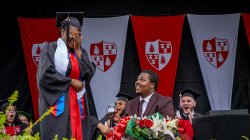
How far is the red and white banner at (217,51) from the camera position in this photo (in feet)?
33.3

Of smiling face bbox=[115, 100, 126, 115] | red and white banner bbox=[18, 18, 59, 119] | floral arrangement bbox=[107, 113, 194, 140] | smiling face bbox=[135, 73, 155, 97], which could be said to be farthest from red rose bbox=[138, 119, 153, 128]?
red and white banner bbox=[18, 18, 59, 119]

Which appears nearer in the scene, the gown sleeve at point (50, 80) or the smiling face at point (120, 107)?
the gown sleeve at point (50, 80)

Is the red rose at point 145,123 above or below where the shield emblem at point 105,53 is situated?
below

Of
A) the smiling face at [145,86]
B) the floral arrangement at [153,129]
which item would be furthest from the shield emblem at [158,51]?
the floral arrangement at [153,129]

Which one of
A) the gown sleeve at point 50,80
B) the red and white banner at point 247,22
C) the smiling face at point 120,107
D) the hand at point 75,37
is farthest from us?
the red and white banner at point 247,22

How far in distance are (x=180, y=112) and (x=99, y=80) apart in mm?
2172

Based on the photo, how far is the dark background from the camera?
33.8 ft

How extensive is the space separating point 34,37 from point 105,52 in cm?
122

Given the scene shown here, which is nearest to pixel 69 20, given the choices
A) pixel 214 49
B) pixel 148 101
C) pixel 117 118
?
pixel 148 101

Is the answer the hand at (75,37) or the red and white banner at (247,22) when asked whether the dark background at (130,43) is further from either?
the hand at (75,37)

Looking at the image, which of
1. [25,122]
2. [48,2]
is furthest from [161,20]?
[25,122]

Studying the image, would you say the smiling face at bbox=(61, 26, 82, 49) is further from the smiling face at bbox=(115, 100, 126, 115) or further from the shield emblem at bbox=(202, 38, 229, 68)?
the shield emblem at bbox=(202, 38, 229, 68)

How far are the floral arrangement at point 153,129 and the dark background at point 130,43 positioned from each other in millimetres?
5813

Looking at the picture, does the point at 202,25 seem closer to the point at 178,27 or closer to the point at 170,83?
the point at 178,27
